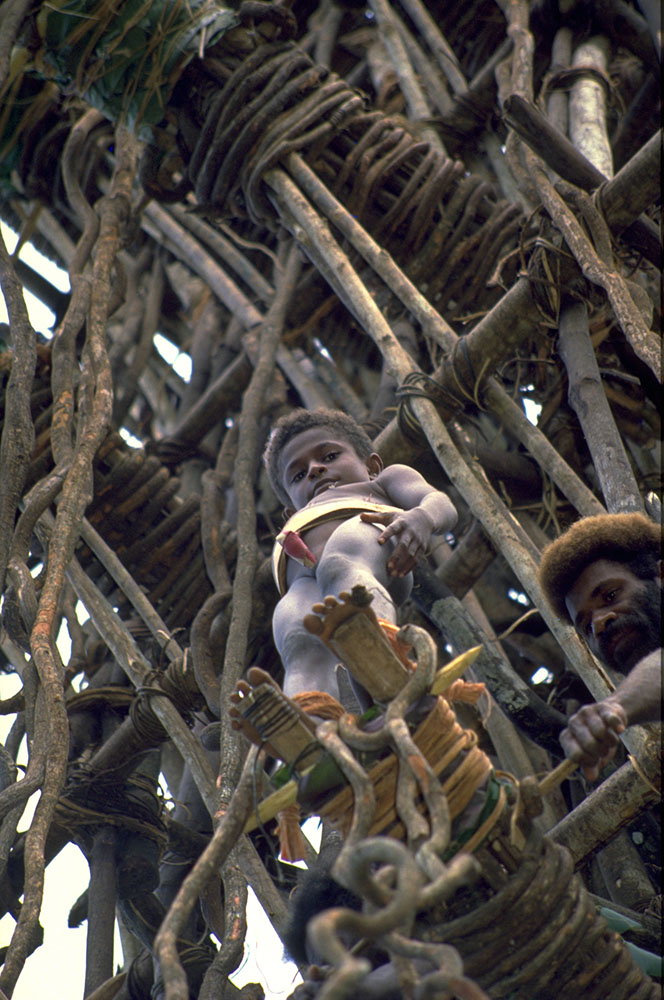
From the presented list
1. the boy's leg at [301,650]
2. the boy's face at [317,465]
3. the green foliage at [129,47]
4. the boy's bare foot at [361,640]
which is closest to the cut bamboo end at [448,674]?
the boy's bare foot at [361,640]

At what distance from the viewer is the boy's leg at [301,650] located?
176cm

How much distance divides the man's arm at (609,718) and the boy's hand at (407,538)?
0.41 metres

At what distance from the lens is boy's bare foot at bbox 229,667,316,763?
56.0 inches

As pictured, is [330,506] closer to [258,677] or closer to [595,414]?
[258,677]

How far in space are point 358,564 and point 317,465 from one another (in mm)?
397

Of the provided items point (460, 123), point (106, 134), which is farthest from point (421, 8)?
point (106, 134)

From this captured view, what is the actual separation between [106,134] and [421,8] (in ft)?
4.64

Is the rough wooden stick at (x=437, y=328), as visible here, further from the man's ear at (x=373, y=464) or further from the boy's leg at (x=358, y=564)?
the boy's leg at (x=358, y=564)

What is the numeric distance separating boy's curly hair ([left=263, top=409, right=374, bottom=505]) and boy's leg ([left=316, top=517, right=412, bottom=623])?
0.36m

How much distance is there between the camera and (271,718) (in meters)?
1.43

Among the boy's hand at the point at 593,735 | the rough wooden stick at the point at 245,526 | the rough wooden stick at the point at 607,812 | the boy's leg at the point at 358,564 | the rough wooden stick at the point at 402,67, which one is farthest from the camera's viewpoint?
the rough wooden stick at the point at 402,67

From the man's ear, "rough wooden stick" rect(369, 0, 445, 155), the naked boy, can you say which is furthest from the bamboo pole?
"rough wooden stick" rect(369, 0, 445, 155)

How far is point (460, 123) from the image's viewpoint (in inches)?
167

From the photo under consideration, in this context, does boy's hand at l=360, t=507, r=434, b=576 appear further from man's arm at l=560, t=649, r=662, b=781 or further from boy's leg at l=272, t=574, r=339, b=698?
man's arm at l=560, t=649, r=662, b=781
